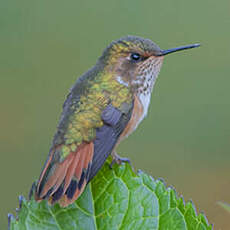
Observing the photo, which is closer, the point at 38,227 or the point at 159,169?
→ the point at 38,227

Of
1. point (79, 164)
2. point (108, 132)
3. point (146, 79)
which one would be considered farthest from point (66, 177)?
point (146, 79)

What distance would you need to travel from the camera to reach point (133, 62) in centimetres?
154

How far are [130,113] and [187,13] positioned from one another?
2.26 m

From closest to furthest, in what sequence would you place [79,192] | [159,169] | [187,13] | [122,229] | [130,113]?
[122,229] → [79,192] → [130,113] → [159,169] → [187,13]

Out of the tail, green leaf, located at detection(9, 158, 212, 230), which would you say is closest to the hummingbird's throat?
the tail

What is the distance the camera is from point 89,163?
123 centimetres

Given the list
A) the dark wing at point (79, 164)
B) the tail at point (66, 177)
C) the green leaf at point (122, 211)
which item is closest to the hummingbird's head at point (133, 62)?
the dark wing at point (79, 164)

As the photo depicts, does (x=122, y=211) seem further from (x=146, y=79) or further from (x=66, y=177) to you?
(x=146, y=79)

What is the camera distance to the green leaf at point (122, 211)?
83 centimetres

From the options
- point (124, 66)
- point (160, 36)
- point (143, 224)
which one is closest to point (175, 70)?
point (160, 36)

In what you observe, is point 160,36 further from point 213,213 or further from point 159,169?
point 213,213

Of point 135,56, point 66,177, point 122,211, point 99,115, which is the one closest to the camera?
point 122,211

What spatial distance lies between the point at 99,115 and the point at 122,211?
508 millimetres

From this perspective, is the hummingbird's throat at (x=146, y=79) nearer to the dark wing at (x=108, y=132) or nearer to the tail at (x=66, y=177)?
the dark wing at (x=108, y=132)
